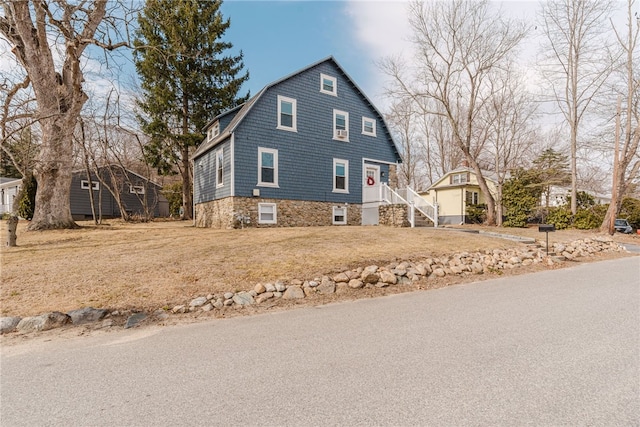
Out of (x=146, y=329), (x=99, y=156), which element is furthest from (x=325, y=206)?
(x=99, y=156)

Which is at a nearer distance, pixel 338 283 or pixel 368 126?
pixel 338 283

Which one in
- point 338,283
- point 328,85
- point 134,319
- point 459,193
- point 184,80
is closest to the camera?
point 134,319

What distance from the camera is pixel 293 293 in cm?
578

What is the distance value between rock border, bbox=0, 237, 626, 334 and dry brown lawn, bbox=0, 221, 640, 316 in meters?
0.26

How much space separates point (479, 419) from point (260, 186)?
508 inches

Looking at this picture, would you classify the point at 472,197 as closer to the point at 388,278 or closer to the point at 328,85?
the point at 328,85

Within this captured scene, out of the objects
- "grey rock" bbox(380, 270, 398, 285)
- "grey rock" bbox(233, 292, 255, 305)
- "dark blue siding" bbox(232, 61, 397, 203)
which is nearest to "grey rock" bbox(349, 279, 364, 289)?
"grey rock" bbox(380, 270, 398, 285)

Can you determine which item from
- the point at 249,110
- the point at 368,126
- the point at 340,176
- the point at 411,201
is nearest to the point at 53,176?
the point at 249,110

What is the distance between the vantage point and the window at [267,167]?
1433 cm

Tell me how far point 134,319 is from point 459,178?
28.5 metres

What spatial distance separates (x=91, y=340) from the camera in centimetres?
393

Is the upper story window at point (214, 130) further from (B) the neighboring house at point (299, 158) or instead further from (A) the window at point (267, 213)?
(A) the window at point (267, 213)

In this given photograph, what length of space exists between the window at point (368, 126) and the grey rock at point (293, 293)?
1361 centimetres

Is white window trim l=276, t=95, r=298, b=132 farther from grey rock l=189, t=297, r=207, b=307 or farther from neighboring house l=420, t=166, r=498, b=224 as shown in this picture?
neighboring house l=420, t=166, r=498, b=224
